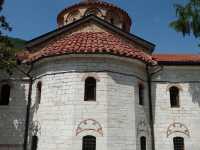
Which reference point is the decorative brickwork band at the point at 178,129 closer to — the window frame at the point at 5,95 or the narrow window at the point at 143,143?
the narrow window at the point at 143,143

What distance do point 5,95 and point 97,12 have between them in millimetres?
9198

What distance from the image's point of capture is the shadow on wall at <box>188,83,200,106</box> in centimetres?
1638

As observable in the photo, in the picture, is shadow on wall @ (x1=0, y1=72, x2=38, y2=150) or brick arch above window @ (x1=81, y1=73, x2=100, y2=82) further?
shadow on wall @ (x1=0, y1=72, x2=38, y2=150)

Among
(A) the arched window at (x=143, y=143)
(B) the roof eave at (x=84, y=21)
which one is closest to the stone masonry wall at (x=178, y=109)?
(A) the arched window at (x=143, y=143)

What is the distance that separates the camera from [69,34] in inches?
688

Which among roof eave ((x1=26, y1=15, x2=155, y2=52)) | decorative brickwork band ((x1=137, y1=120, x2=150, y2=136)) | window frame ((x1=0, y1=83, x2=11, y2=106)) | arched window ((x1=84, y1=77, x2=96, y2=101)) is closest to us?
arched window ((x1=84, y1=77, x2=96, y2=101))

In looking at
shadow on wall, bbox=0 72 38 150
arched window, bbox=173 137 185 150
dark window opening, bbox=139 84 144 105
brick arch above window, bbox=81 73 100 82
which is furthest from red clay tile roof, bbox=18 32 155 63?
arched window, bbox=173 137 185 150

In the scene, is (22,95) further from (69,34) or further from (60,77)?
(69,34)

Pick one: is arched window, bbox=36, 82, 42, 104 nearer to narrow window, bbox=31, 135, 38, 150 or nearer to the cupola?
narrow window, bbox=31, 135, 38, 150

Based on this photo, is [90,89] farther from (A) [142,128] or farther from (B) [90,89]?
(A) [142,128]

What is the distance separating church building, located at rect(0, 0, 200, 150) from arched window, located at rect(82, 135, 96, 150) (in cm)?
4

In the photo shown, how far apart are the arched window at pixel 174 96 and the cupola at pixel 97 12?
6771 millimetres

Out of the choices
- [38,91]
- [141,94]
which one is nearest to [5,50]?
[38,91]

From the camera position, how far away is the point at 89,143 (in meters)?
13.6
